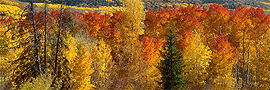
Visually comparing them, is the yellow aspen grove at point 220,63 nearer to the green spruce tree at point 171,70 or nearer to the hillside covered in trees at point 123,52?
the hillside covered in trees at point 123,52

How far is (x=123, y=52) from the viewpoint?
2770 centimetres

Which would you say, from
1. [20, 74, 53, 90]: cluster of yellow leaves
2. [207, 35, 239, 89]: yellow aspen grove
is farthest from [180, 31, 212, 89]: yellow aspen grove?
[20, 74, 53, 90]: cluster of yellow leaves

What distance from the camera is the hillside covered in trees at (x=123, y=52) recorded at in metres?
12.7

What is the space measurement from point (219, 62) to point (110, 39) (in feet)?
72.8

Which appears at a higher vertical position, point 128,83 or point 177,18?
point 177,18

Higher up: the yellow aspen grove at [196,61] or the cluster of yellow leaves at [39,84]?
the cluster of yellow leaves at [39,84]

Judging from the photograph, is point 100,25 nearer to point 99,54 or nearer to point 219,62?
point 99,54

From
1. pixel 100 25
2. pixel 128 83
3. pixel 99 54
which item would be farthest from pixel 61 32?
pixel 100 25

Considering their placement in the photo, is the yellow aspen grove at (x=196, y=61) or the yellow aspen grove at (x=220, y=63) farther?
the yellow aspen grove at (x=220, y=63)

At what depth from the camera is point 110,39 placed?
140 feet

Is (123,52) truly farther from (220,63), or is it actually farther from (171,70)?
(220,63)

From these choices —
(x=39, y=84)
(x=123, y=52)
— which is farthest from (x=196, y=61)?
(x=39, y=84)

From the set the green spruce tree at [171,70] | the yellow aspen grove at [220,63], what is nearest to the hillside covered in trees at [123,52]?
the green spruce tree at [171,70]

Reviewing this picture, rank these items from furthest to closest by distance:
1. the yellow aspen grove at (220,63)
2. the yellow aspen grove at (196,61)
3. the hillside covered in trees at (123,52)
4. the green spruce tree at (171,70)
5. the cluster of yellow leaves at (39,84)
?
1. the yellow aspen grove at (220,63)
2. the yellow aspen grove at (196,61)
3. the green spruce tree at (171,70)
4. the hillside covered in trees at (123,52)
5. the cluster of yellow leaves at (39,84)
